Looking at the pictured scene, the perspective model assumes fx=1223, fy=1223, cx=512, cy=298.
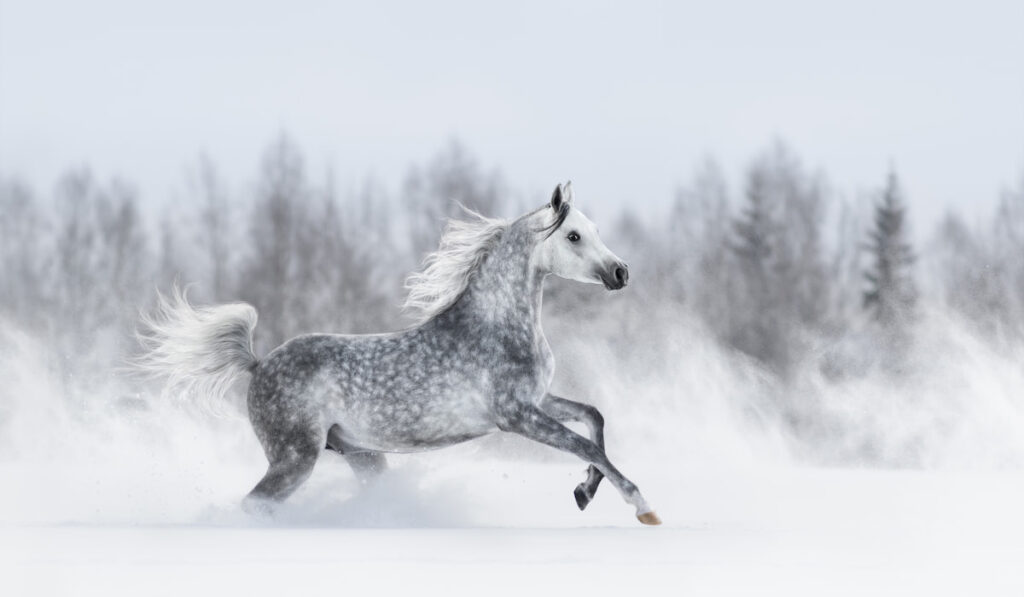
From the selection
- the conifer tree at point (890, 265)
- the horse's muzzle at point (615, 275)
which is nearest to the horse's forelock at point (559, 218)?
the horse's muzzle at point (615, 275)

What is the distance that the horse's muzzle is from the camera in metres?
6.96

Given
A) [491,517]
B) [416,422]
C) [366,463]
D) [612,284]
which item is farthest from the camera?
[366,463]

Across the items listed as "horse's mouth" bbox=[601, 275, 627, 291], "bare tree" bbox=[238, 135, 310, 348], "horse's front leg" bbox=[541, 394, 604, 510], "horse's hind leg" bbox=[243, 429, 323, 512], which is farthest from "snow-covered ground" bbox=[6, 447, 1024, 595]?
"bare tree" bbox=[238, 135, 310, 348]

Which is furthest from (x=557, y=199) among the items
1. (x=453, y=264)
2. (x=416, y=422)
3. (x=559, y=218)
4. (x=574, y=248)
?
(x=416, y=422)

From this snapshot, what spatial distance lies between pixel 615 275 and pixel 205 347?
2.55 m

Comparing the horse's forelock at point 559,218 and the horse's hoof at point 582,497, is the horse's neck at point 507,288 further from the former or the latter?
the horse's hoof at point 582,497

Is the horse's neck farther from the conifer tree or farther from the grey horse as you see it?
the conifer tree

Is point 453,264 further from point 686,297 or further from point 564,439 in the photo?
point 686,297

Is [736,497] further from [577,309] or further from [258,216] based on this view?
[258,216]

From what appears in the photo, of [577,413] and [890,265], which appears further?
[890,265]

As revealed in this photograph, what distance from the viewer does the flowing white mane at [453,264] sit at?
737 cm

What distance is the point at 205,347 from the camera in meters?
7.48

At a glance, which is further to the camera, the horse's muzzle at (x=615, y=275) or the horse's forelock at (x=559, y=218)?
the horse's forelock at (x=559, y=218)

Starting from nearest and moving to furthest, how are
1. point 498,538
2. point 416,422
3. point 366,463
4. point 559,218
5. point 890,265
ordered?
point 498,538 < point 416,422 < point 559,218 < point 366,463 < point 890,265
